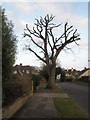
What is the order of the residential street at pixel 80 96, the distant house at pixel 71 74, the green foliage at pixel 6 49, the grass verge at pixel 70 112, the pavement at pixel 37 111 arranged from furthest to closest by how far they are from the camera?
the distant house at pixel 71 74, the residential street at pixel 80 96, the pavement at pixel 37 111, the grass verge at pixel 70 112, the green foliage at pixel 6 49

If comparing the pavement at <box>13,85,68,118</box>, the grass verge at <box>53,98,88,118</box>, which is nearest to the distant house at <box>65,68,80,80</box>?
the pavement at <box>13,85,68,118</box>

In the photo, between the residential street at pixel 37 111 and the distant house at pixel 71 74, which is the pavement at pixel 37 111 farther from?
the distant house at pixel 71 74

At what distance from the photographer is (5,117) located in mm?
11195

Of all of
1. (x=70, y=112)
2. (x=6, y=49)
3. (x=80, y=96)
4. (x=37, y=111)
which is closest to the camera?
(x=6, y=49)

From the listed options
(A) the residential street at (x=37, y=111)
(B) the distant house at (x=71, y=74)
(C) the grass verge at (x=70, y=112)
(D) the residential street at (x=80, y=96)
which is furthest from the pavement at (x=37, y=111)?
(B) the distant house at (x=71, y=74)

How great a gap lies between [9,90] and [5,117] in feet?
6.52

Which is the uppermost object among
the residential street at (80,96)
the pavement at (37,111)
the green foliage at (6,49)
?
the green foliage at (6,49)

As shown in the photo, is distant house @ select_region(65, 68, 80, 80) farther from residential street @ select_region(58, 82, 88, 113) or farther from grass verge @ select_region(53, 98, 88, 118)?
grass verge @ select_region(53, 98, 88, 118)

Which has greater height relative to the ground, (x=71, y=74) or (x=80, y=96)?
(x=71, y=74)

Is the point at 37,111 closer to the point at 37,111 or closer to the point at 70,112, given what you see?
the point at 37,111

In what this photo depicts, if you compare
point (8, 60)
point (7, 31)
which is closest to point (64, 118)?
point (8, 60)

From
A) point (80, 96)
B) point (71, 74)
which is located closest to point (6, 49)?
point (80, 96)

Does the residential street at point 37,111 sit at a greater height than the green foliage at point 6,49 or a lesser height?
lesser

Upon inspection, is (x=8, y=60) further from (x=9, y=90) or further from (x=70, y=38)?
(x=70, y=38)
